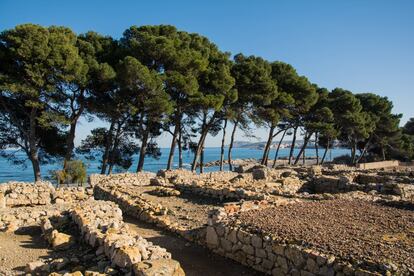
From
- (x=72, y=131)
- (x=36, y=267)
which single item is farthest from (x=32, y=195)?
(x=72, y=131)

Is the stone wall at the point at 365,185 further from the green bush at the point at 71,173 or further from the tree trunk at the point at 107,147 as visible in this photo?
the tree trunk at the point at 107,147

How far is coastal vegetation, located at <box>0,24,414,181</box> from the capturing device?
18.2 meters

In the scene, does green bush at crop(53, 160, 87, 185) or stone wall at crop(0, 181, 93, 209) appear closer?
stone wall at crop(0, 181, 93, 209)

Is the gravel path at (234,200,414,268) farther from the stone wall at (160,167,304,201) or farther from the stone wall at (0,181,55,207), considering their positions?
the stone wall at (0,181,55,207)

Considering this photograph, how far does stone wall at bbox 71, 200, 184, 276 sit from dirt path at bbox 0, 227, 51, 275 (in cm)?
92

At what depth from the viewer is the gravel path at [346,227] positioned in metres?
5.66

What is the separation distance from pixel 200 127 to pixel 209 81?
13.8 feet

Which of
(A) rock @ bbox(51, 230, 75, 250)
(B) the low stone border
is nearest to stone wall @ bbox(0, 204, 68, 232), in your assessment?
(A) rock @ bbox(51, 230, 75, 250)

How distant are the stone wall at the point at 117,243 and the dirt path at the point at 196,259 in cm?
102

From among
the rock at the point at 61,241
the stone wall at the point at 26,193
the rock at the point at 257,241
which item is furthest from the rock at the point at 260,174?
the rock at the point at 61,241

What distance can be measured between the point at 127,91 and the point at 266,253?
16031 mm

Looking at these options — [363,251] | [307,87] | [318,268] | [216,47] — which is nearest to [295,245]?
[318,268]

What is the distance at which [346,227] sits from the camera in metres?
7.16

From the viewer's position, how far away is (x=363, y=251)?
18.5 feet
